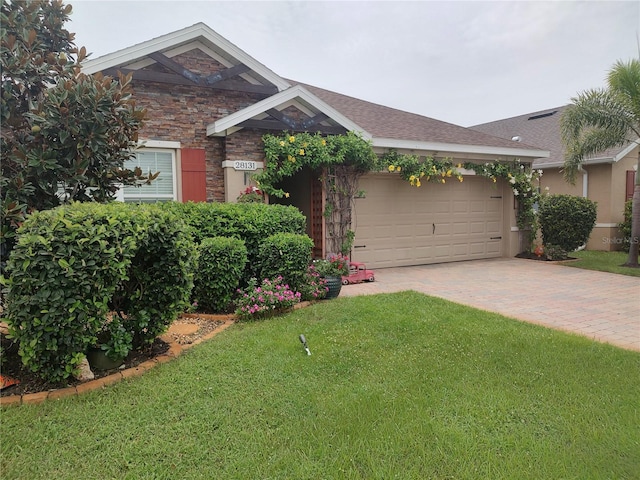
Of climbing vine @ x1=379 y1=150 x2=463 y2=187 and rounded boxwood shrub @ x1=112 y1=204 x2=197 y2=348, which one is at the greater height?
climbing vine @ x1=379 y1=150 x2=463 y2=187

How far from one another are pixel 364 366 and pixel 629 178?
14740 millimetres

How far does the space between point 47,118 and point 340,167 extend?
6036 millimetres

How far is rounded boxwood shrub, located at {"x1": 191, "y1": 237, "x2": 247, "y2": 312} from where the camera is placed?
5.27 meters

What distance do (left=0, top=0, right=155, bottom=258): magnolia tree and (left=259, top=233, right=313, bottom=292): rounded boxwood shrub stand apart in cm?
228

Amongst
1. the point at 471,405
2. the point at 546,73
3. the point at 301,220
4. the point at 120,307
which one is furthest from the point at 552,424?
the point at 546,73

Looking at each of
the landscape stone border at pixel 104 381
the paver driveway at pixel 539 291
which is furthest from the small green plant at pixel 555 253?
the landscape stone border at pixel 104 381

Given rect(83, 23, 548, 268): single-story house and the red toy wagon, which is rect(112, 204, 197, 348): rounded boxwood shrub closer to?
rect(83, 23, 548, 268): single-story house

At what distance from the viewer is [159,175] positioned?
24.6 feet

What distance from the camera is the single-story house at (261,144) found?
296 inches

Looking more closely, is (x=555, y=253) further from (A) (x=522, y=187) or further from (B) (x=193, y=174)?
(B) (x=193, y=174)

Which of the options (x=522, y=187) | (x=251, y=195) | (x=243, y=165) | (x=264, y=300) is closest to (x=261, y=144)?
(x=243, y=165)

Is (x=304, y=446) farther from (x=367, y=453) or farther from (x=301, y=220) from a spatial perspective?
(x=301, y=220)

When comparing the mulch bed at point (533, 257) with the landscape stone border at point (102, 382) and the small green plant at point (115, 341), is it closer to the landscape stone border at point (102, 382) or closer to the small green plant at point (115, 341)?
the landscape stone border at point (102, 382)

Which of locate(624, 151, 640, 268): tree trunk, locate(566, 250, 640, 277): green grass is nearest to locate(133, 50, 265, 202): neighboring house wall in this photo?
locate(566, 250, 640, 277): green grass
